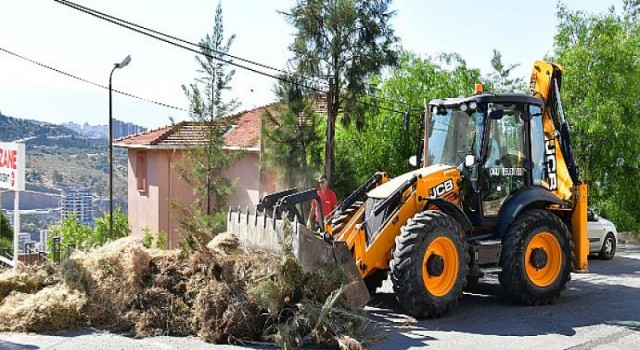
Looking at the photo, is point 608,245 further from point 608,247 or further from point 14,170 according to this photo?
point 14,170

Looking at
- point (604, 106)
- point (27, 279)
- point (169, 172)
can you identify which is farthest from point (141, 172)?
point (27, 279)

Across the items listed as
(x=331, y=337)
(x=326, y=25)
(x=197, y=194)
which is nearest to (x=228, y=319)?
(x=331, y=337)

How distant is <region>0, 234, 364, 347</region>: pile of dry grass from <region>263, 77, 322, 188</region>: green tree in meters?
8.26

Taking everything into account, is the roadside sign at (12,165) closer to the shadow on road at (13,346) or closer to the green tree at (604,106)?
the shadow on road at (13,346)

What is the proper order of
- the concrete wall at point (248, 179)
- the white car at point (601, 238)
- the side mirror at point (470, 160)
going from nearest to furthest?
the side mirror at point (470, 160) → the white car at point (601, 238) → the concrete wall at point (248, 179)

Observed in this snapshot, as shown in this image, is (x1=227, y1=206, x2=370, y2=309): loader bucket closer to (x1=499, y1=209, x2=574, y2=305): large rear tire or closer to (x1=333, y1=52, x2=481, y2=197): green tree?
(x1=499, y1=209, x2=574, y2=305): large rear tire

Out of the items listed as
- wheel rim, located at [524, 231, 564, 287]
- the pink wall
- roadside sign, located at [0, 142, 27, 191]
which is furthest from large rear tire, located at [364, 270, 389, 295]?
the pink wall

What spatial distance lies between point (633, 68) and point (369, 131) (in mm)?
8126

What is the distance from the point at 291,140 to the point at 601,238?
711 cm

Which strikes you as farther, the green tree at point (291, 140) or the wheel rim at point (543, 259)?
the green tree at point (291, 140)

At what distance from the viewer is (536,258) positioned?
33.9 ft

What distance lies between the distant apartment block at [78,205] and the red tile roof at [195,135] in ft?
24.7

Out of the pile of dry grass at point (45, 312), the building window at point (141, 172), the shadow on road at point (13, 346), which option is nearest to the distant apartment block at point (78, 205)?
the building window at point (141, 172)

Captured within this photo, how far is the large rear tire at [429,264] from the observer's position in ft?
29.6
